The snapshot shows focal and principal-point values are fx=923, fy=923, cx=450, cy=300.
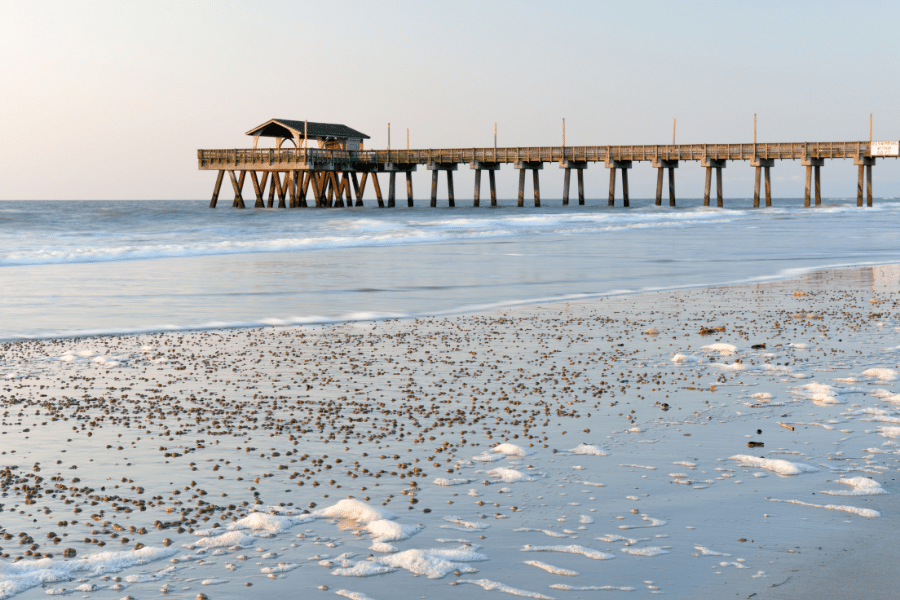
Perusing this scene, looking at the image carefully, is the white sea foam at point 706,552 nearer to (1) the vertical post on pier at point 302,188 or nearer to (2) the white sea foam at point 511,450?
(2) the white sea foam at point 511,450

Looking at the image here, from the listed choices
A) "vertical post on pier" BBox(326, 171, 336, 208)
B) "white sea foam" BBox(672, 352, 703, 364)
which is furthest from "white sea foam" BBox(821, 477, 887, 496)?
"vertical post on pier" BBox(326, 171, 336, 208)

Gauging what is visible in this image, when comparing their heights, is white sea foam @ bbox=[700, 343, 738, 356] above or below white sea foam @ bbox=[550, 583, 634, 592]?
below

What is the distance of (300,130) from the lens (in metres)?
60.4

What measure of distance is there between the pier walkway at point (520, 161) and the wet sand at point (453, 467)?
47.6m

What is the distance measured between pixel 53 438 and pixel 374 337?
4.43 metres

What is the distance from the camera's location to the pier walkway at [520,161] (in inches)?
2109

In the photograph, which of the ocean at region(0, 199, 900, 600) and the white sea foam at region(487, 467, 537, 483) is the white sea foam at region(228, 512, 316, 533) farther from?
the white sea foam at region(487, 467, 537, 483)

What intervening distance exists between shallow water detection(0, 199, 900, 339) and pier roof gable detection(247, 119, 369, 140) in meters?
23.9

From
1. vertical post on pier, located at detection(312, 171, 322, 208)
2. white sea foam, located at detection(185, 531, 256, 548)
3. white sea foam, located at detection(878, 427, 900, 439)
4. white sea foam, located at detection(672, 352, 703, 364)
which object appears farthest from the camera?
vertical post on pier, located at detection(312, 171, 322, 208)

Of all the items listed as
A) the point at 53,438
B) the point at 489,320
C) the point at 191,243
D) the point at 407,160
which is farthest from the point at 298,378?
the point at 407,160

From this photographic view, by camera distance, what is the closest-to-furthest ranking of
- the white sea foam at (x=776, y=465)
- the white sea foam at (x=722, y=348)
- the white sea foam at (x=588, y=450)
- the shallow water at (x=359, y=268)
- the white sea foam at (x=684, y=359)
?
the white sea foam at (x=776, y=465) < the white sea foam at (x=588, y=450) < the white sea foam at (x=684, y=359) < the white sea foam at (x=722, y=348) < the shallow water at (x=359, y=268)

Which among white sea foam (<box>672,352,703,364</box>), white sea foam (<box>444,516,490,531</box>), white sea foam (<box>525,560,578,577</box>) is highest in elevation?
white sea foam (<box>525,560,578,577</box>)

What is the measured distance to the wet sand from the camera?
139 inches

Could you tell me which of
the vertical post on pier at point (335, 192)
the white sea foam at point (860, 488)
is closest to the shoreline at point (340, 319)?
the white sea foam at point (860, 488)
